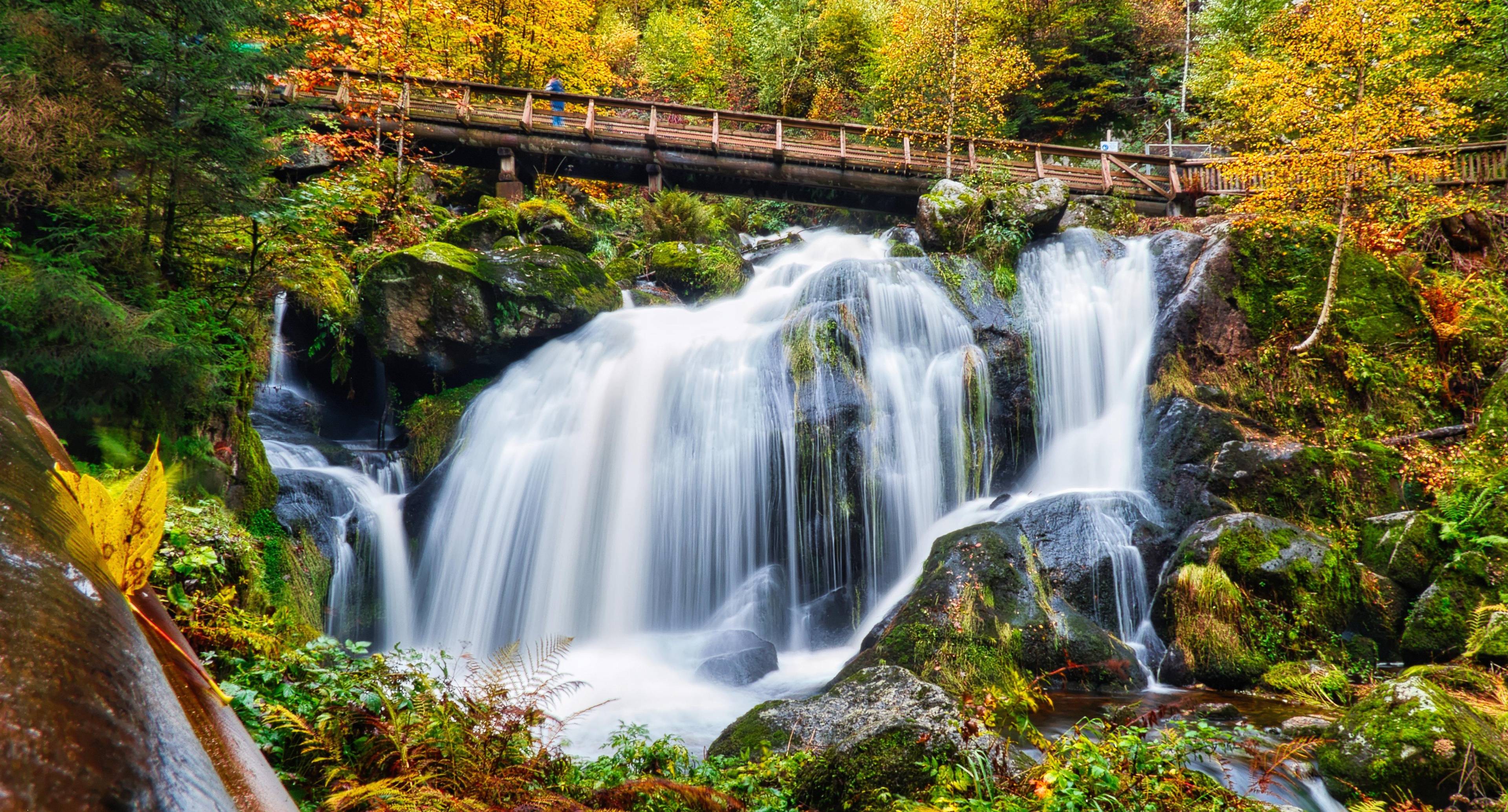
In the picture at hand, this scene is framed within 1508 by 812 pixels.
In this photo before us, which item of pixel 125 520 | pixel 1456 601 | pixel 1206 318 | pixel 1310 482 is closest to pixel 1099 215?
pixel 1206 318

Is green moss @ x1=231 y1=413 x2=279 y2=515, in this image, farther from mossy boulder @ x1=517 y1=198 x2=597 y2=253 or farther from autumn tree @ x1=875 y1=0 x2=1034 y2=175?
autumn tree @ x1=875 y1=0 x2=1034 y2=175

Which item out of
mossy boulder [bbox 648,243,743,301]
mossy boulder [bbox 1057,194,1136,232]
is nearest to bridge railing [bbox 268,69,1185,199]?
mossy boulder [bbox 1057,194,1136,232]

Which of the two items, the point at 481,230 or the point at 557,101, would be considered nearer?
the point at 481,230

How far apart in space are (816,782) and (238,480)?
6.05 meters

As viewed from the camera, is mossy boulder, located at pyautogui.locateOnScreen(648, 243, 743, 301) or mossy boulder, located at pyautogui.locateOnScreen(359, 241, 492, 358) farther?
mossy boulder, located at pyautogui.locateOnScreen(648, 243, 743, 301)

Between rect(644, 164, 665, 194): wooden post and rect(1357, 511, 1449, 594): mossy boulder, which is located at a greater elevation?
rect(644, 164, 665, 194): wooden post

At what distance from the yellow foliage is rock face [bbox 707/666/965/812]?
301 cm

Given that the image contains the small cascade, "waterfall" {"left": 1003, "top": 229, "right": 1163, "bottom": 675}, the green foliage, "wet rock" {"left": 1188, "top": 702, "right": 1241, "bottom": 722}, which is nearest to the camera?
"wet rock" {"left": 1188, "top": 702, "right": 1241, "bottom": 722}

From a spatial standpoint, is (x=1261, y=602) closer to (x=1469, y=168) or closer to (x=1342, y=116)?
(x=1342, y=116)

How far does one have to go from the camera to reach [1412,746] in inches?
164

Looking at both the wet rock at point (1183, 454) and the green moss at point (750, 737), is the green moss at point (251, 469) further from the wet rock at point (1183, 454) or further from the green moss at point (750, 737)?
the wet rock at point (1183, 454)

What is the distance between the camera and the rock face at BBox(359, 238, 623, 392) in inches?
394

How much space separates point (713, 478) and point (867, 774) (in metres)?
6.09

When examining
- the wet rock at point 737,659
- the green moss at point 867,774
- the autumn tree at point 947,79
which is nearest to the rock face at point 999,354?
the wet rock at point 737,659
